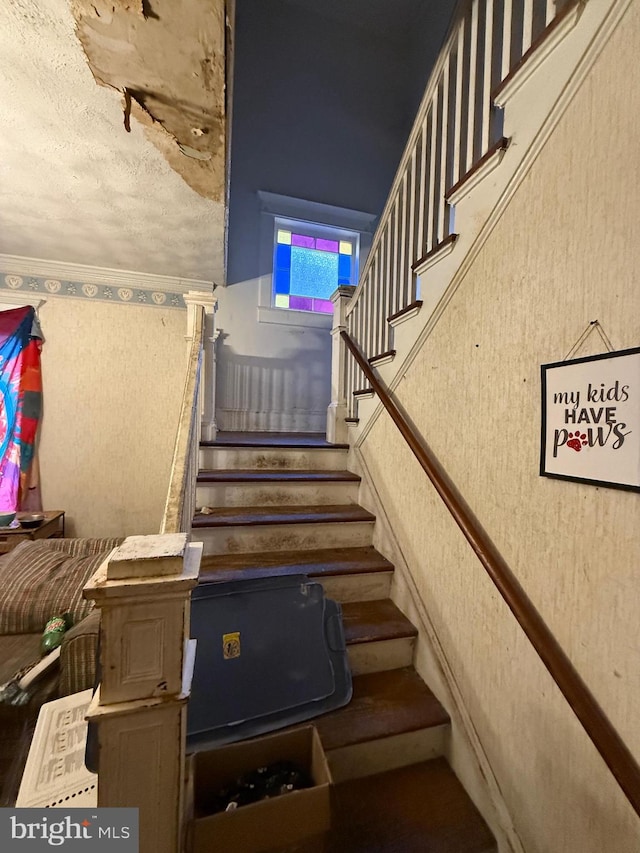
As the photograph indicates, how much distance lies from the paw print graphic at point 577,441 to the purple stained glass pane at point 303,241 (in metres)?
3.63

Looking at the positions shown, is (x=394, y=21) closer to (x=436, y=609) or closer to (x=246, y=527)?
(x=246, y=527)

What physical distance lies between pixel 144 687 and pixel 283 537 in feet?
4.16

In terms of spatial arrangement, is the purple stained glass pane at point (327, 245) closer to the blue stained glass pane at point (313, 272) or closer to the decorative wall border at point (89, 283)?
the blue stained glass pane at point (313, 272)

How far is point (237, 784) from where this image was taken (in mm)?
1066

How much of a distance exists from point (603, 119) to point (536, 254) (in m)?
0.30

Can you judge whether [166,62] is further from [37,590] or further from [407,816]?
[407,816]

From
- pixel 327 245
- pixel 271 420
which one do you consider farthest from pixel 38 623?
pixel 327 245

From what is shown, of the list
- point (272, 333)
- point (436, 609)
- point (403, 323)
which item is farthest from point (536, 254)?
point (272, 333)

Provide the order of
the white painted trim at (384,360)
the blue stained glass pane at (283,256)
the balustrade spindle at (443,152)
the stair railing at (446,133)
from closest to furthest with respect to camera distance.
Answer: the stair railing at (446,133), the balustrade spindle at (443,152), the white painted trim at (384,360), the blue stained glass pane at (283,256)

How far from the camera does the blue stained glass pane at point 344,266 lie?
399 cm

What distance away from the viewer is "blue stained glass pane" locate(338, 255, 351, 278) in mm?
3988

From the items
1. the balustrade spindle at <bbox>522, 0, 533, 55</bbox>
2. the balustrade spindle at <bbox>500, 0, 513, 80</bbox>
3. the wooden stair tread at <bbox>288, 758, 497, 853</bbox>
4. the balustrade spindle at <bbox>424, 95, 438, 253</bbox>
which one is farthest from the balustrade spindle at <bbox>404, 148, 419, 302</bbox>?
the wooden stair tread at <bbox>288, 758, 497, 853</bbox>

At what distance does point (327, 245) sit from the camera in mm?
3943

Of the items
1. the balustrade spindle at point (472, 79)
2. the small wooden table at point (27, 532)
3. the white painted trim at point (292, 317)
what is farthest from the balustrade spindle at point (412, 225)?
the small wooden table at point (27, 532)
